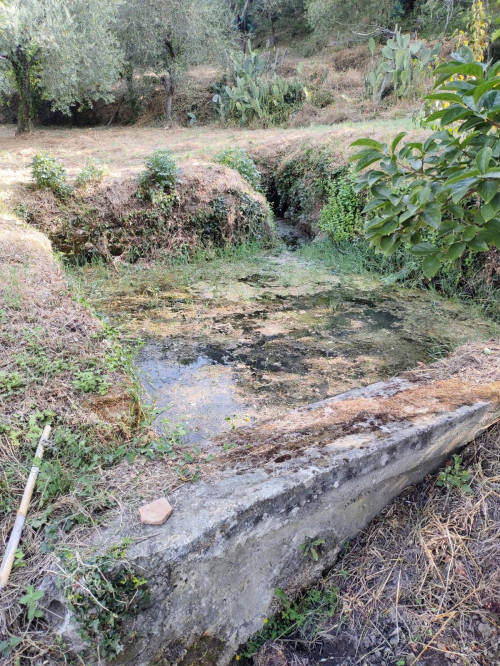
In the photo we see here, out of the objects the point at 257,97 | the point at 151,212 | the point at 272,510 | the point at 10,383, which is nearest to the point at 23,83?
the point at 257,97

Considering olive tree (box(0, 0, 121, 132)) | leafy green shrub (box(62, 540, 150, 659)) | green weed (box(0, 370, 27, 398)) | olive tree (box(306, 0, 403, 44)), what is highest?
olive tree (box(306, 0, 403, 44))

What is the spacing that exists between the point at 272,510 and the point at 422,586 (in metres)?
0.75

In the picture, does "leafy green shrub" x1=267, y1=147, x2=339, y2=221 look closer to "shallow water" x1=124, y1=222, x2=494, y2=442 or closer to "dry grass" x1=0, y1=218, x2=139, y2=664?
"shallow water" x1=124, y1=222, x2=494, y2=442

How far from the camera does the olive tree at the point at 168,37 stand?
1472 centimetres

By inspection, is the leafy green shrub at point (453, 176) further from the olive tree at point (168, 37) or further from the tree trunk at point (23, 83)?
the olive tree at point (168, 37)

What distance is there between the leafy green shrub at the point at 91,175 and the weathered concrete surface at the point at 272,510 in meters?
5.87

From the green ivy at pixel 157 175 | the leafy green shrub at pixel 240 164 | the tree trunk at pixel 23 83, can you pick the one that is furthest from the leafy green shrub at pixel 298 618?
the tree trunk at pixel 23 83

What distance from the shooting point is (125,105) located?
18.1m

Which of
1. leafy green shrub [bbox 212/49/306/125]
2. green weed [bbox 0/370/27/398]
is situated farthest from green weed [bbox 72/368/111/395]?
leafy green shrub [bbox 212/49/306/125]

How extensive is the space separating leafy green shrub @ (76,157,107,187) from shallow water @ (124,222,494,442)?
7.72ft

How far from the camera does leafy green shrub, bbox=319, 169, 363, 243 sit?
24.0ft

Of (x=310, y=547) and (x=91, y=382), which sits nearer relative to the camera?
(x=310, y=547)

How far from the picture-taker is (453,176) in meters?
1.72

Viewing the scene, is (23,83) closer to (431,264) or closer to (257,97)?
(257,97)
